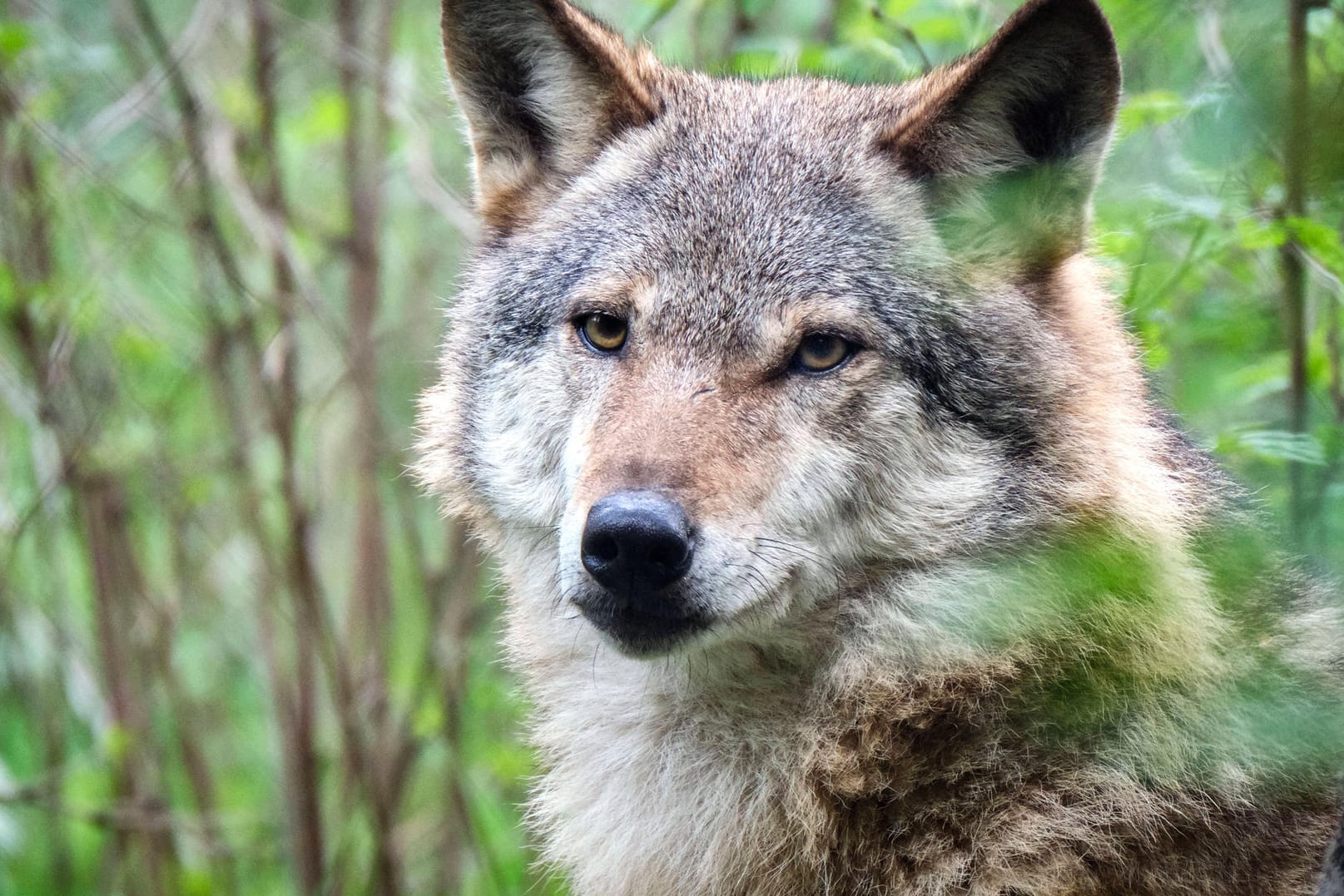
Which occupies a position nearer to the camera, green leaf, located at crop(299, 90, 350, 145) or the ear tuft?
the ear tuft

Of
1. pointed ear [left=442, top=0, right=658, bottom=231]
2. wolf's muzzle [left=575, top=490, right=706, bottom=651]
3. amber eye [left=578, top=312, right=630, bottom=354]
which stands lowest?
wolf's muzzle [left=575, top=490, right=706, bottom=651]

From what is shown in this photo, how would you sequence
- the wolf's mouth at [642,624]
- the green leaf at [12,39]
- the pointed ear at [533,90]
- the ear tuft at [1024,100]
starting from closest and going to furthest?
the wolf's mouth at [642,624] < the ear tuft at [1024,100] < the pointed ear at [533,90] < the green leaf at [12,39]

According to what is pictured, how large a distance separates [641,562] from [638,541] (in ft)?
0.21

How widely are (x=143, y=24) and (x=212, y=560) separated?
3.31m

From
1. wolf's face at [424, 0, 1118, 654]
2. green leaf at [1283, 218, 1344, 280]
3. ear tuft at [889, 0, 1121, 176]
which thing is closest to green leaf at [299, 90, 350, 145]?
wolf's face at [424, 0, 1118, 654]

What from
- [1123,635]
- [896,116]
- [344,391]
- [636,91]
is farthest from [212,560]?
[1123,635]

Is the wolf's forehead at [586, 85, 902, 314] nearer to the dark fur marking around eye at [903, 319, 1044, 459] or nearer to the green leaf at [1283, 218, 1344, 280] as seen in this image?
the dark fur marking around eye at [903, 319, 1044, 459]

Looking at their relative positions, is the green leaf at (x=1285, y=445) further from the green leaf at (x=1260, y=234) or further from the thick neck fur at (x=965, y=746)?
the green leaf at (x=1260, y=234)

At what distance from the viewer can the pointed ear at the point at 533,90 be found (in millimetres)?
4043

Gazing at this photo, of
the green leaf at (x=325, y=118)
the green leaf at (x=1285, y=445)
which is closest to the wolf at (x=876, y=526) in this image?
the green leaf at (x=1285, y=445)

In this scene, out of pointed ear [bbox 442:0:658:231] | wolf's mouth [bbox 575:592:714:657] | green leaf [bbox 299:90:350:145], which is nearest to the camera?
wolf's mouth [bbox 575:592:714:657]

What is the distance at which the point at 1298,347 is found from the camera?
428cm

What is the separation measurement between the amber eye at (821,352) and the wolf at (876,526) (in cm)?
1

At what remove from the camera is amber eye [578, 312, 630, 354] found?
3672 millimetres
